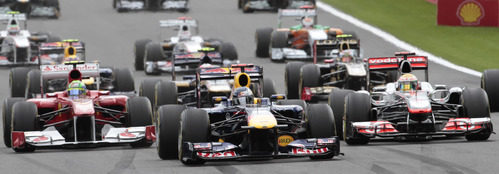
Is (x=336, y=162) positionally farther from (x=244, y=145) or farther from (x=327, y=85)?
(x=327, y=85)

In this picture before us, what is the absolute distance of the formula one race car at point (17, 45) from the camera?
138 ft

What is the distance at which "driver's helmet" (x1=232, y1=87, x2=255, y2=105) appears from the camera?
70.6 ft

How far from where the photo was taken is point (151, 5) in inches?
2303

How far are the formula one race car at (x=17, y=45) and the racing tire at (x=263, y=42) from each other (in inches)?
281

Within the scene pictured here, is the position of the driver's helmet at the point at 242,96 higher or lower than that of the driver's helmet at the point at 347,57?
lower

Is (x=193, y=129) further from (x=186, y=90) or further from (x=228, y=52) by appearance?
(x=228, y=52)

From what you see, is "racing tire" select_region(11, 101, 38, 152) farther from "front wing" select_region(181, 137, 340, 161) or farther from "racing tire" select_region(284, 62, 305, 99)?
"racing tire" select_region(284, 62, 305, 99)

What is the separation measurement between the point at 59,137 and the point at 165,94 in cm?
557

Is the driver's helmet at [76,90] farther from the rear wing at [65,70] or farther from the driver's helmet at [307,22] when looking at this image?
the driver's helmet at [307,22]

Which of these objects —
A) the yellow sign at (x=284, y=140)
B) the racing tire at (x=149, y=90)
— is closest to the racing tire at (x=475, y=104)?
the yellow sign at (x=284, y=140)

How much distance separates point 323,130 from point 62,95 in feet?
21.3

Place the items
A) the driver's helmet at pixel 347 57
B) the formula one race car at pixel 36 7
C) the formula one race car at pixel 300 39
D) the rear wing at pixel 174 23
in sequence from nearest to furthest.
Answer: the driver's helmet at pixel 347 57, the rear wing at pixel 174 23, the formula one race car at pixel 300 39, the formula one race car at pixel 36 7

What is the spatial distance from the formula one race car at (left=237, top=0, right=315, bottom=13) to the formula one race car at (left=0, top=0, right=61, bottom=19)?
8.56 meters

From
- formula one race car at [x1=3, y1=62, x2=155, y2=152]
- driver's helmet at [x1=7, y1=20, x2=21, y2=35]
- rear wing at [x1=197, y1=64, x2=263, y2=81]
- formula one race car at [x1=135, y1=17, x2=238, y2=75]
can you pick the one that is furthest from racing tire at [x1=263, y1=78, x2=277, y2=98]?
driver's helmet at [x1=7, y1=20, x2=21, y2=35]
